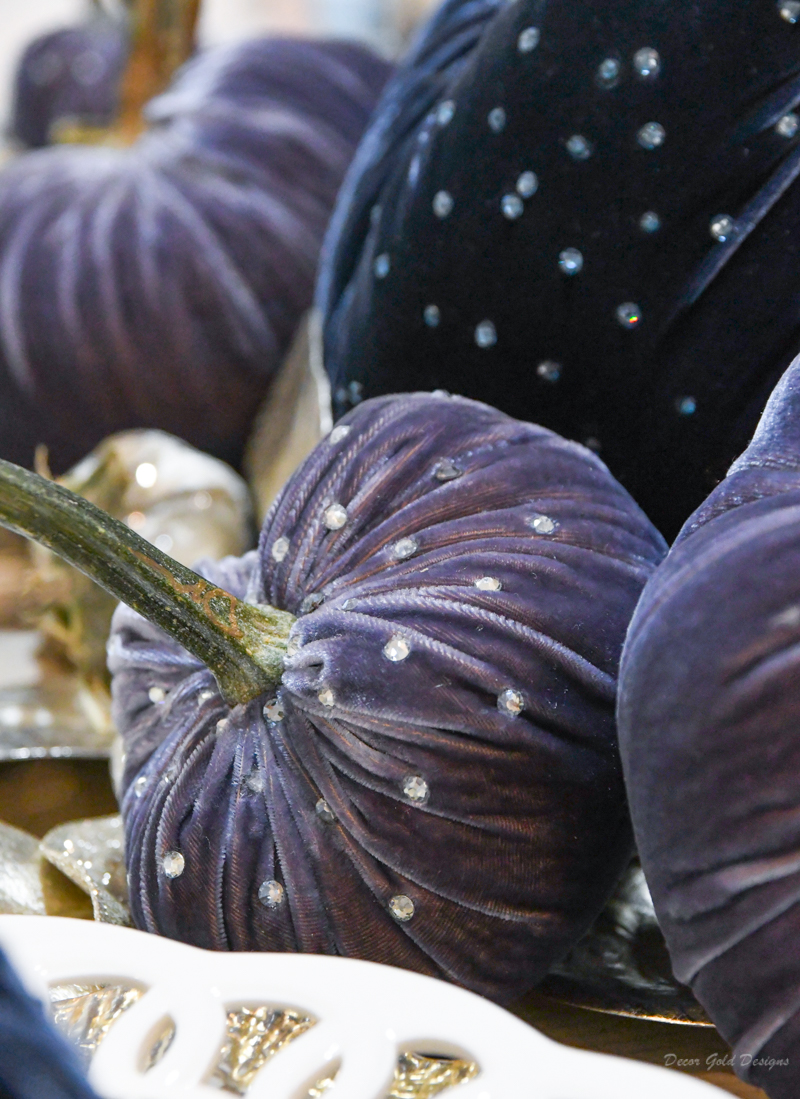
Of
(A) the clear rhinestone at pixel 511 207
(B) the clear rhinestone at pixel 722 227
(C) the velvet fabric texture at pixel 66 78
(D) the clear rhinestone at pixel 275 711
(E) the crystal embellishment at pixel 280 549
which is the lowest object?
(C) the velvet fabric texture at pixel 66 78

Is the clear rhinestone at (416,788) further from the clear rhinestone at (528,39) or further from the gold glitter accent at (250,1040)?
the clear rhinestone at (528,39)

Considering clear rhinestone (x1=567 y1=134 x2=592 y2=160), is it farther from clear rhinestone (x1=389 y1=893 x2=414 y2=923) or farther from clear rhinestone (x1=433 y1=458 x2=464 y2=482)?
clear rhinestone (x1=389 y1=893 x2=414 y2=923)

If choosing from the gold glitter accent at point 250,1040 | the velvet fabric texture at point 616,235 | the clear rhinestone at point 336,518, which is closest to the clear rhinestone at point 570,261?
the velvet fabric texture at point 616,235

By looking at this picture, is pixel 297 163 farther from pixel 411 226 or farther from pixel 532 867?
pixel 532 867

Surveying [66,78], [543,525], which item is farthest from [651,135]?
[66,78]

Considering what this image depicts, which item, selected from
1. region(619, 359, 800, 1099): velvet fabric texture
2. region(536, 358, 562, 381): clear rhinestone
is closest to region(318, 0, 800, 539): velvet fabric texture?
region(536, 358, 562, 381): clear rhinestone

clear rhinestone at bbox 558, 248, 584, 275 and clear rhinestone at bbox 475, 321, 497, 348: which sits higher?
clear rhinestone at bbox 558, 248, 584, 275
